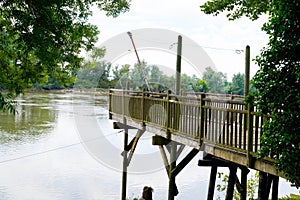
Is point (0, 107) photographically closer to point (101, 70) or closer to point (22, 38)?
point (22, 38)

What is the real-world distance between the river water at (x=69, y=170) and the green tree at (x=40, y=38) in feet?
24.7

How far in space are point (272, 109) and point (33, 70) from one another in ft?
16.0

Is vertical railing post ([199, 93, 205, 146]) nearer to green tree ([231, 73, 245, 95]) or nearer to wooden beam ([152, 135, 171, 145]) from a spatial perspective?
wooden beam ([152, 135, 171, 145])

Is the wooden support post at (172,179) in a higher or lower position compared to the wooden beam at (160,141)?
lower

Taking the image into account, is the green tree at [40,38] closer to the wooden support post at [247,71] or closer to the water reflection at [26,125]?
the wooden support post at [247,71]

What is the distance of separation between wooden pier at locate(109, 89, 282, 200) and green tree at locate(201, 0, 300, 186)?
892 millimetres

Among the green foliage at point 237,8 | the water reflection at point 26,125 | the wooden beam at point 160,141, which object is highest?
the green foliage at point 237,8

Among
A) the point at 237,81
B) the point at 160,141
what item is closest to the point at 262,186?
the point at 160,141

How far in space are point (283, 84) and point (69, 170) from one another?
16.5m

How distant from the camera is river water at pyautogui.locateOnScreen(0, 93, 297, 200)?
15984 millimetres

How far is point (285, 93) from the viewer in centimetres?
424

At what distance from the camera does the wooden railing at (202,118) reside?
19.8 feet

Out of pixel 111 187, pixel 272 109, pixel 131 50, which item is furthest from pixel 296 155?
pixel 131 50

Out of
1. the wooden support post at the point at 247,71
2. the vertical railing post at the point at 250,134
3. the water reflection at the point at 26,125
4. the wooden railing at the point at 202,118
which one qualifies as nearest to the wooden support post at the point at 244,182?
the wooden railing at the point at 202,118
